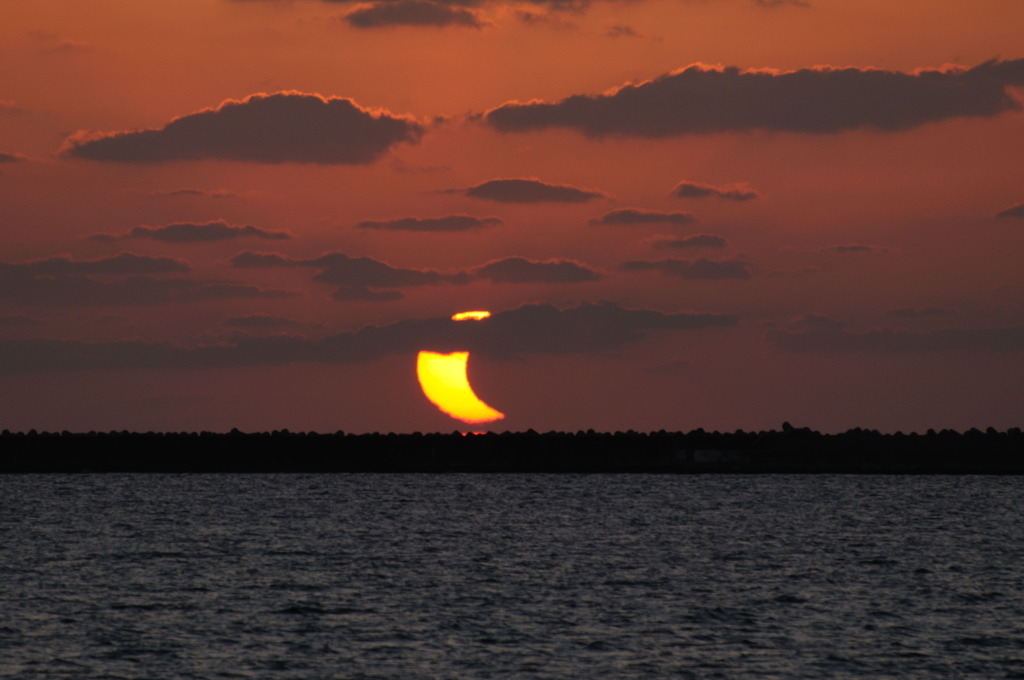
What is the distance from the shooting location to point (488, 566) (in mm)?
61844

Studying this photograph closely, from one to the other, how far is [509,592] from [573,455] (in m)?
137

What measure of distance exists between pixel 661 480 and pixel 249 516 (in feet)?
247

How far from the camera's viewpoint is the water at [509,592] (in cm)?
3878

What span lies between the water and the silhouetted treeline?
229 feet

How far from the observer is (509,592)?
173ft

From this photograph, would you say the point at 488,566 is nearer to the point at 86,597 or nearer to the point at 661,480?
the point at 86,597

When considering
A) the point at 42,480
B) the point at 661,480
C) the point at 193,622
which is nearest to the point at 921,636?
the point at 193,622

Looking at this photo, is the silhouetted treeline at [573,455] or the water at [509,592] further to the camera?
the silhouetted treeline at [573,455]

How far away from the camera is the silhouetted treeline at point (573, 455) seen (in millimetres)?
175375

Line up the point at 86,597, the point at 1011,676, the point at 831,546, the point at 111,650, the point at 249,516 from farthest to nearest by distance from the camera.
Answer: the point at 249,516, the point at 831,546, the point at 86,597, the point at 111,650, the point at 1011,676

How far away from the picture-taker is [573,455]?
189000 mm

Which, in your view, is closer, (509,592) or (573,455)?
(509,592)

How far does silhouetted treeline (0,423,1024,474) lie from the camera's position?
6905 inches

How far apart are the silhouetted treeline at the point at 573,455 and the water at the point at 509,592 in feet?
229
